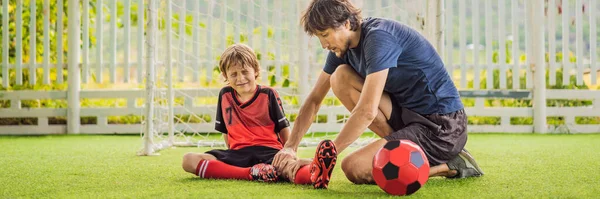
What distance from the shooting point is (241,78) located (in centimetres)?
323

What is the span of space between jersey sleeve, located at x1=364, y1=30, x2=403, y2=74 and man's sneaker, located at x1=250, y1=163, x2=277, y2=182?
61 cm

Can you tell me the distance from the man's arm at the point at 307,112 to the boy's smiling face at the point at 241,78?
33cm

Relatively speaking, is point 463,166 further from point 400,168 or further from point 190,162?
point 190,162

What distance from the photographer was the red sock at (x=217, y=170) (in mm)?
3053

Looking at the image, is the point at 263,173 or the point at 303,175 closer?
the point at 303,175

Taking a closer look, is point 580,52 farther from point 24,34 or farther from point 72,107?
point 24,34

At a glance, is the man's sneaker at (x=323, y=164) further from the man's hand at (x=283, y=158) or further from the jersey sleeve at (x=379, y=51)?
the jersey sleeve at (x=379, y=51)

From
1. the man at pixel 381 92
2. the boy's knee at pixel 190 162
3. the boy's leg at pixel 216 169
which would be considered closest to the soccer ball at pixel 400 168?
the man at pixel 381 92

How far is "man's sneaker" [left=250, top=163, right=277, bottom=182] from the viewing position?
2.92m

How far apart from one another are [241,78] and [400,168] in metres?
1.04

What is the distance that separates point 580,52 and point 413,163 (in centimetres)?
476

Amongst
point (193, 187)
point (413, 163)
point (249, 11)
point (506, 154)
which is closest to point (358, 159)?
point (413, 163)

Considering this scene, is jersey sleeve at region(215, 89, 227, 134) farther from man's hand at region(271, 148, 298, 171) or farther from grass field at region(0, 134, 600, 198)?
man's hand at region(271, 148, 298, 171)

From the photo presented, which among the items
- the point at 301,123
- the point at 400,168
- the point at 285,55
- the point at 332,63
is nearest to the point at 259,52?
the point at 285,55
